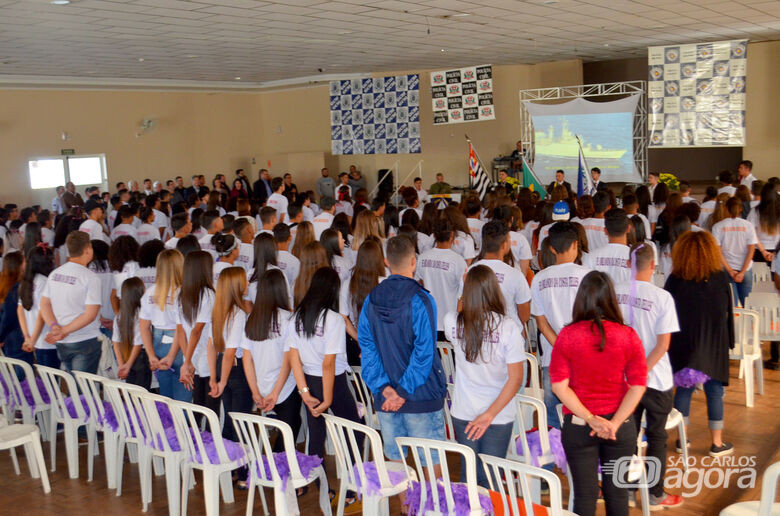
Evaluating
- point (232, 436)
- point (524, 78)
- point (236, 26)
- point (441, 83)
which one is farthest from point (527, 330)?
point (524, 78)

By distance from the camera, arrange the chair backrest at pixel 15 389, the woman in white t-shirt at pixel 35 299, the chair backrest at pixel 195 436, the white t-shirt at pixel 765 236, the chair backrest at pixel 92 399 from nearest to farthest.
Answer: the chair backrest at pixel 195 436
the chair backrest at pixel 92 399
the chair backrest at pixel 15 389
the woman in white t-shirt at pixel 35 299
the white t-shirt at pixel 765 236

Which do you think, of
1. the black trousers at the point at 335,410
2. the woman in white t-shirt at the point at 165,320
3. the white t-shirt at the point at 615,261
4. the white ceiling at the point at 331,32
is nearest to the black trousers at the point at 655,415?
the white t-shirt at the point at 615,261

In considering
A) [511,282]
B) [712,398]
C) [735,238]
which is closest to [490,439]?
[511,282]

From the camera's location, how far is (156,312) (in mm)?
4957

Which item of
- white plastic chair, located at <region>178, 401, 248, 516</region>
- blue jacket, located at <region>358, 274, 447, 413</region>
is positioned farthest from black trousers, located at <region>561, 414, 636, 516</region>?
white plastic chair, located at <region>178, 401, 248, 516</region>

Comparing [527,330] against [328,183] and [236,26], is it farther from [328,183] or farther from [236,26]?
[328,183]

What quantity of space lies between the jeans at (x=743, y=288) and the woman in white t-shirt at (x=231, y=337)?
460 cm

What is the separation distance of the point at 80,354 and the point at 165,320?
3.21 feet

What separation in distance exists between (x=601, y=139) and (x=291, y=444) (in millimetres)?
12440

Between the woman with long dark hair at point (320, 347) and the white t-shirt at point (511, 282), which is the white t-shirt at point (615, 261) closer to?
the white t-shirt at point (511, 282)

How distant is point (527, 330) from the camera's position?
20.4ft

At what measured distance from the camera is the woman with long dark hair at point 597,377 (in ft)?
10.1

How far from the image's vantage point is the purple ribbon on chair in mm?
3135

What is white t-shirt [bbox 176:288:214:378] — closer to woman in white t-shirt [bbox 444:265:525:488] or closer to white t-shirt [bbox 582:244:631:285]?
woman in white t-shirt [bbox 444:265:525:488]
